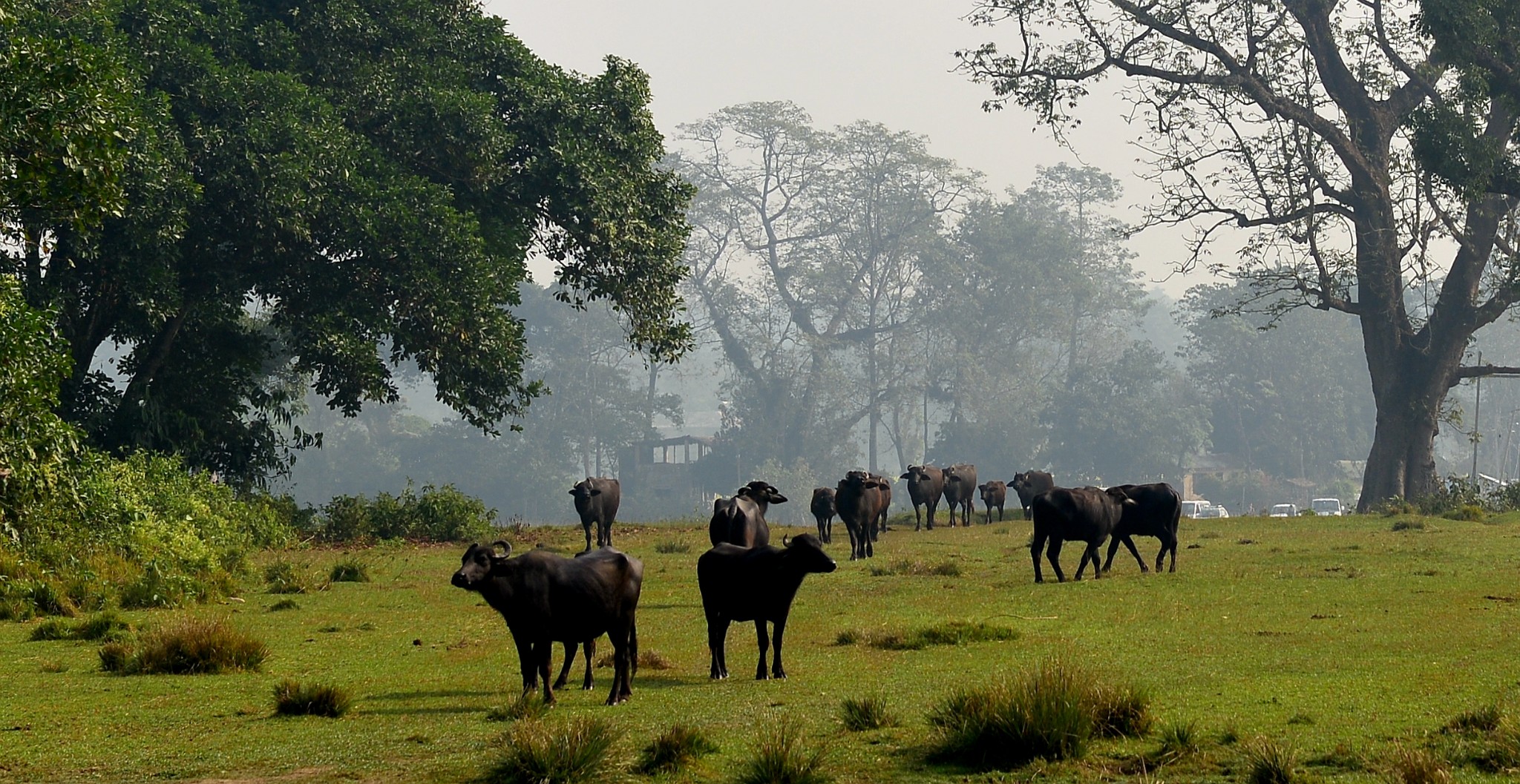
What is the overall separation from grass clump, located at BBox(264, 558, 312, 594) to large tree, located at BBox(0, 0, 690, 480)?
6.93 metres

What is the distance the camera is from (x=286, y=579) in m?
20.0

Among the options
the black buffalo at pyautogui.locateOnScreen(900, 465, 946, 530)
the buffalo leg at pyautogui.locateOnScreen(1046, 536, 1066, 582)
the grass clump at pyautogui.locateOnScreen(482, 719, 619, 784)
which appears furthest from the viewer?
the black buffalo at pyautogui.locateOnScreen(900, 465, 946, 530)

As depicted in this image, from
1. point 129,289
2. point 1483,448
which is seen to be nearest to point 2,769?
point 129,289

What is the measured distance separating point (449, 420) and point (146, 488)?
7721 centimetres

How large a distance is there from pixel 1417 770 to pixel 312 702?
288 inches

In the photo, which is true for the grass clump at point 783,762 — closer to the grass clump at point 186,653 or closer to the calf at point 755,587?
the calf at point 755,587

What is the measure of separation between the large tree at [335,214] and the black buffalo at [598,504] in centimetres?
317

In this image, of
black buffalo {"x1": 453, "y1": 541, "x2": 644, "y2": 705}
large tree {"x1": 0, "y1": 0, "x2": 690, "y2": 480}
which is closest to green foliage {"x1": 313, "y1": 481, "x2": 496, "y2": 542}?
large tree {"x1": 0, "y1": 0, "x2": 690, "y2": 480}

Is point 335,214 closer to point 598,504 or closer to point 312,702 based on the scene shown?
point 598,504

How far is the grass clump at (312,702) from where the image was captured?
34.3ft

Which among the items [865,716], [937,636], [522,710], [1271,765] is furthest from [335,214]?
[1271,765]

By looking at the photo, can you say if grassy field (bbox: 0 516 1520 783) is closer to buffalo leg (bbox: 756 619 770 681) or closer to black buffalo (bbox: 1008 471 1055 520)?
buffalo leg (bbox: 756 619 770 681)

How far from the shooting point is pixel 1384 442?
4012 centimetres

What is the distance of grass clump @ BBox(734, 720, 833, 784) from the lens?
7715 millimetres
